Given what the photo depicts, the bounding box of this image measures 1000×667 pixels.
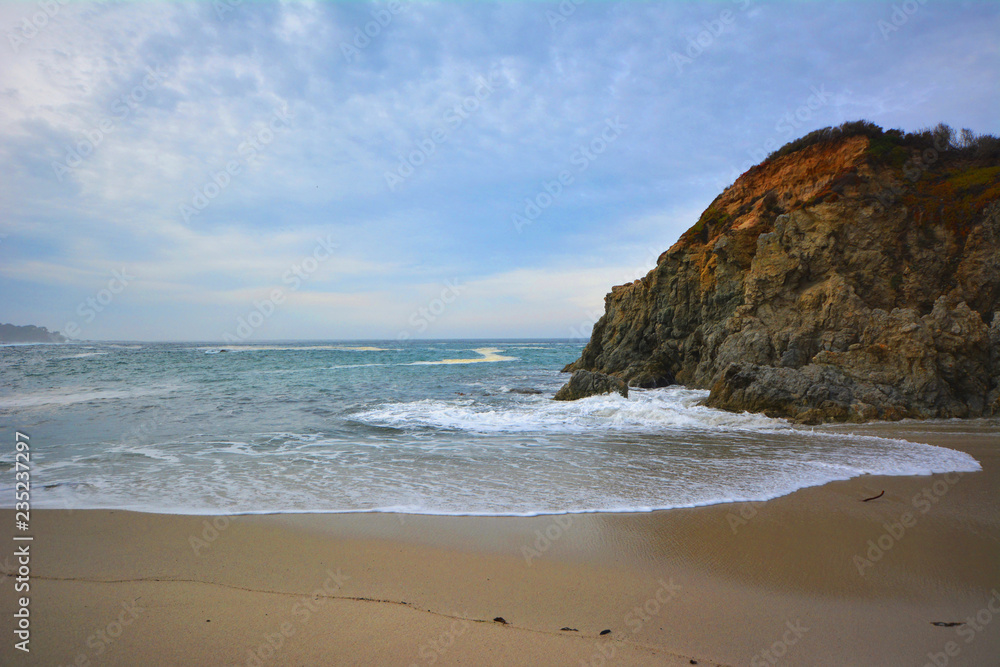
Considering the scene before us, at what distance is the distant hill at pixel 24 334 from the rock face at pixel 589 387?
6691 inches

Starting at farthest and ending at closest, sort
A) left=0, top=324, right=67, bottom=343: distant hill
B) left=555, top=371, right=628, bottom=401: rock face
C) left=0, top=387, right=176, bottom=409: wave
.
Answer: left=0, top=324, right=67, bottom=343: distant hill, left=555, top=371, right=628, bottom=401: rock face, left=0, top=387, right=176, bottom=409: wave

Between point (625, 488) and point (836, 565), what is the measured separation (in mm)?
2584

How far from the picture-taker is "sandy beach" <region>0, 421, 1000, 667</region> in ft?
9.73

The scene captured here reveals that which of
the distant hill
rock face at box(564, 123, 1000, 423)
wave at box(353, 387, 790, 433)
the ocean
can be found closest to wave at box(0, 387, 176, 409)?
the ocean

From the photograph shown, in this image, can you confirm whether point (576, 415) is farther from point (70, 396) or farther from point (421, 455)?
point (70, 396)

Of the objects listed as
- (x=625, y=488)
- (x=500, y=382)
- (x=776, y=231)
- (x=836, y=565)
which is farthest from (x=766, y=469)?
(x=500, y=382)

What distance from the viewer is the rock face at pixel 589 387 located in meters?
16.5

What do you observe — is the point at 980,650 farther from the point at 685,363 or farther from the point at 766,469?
the point at 685,363

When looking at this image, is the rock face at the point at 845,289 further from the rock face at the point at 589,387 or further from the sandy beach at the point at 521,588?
the sandy beach at the point at 521,588

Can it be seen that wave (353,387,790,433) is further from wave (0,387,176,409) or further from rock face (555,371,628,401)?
wave (0,387,176,409)

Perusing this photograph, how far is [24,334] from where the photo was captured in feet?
430

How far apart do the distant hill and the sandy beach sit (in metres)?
175

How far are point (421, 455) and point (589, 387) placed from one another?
926cm

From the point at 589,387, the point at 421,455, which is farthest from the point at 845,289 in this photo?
the point at 421,455
